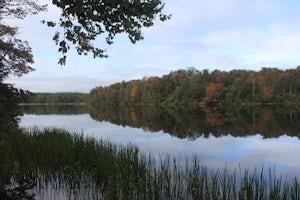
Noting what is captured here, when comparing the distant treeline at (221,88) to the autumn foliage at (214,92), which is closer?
the distant treeline at (221,88)

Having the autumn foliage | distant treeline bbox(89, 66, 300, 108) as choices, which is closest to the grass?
distant treeline bbox(89, 66, 300, 108)

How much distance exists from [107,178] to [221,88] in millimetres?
92421

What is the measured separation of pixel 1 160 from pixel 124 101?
13084cm

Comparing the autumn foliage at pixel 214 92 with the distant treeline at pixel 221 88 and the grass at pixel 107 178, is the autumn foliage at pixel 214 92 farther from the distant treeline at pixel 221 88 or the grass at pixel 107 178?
the grass at pixel 107 178

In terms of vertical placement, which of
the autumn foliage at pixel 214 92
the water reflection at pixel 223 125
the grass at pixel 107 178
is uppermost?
the autumn foliage at pixel 214 92

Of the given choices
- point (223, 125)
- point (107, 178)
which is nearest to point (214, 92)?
point (223, 125)

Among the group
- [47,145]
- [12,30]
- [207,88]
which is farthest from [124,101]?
[47,145]

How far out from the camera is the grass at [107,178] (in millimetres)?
7652

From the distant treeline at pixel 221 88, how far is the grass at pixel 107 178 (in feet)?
280

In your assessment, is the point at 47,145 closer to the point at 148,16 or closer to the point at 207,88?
the point at 148,16

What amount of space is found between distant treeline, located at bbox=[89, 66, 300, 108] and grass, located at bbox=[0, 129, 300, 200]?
85.3 m

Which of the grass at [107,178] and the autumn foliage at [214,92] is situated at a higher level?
the autumn foliage at [214,92]

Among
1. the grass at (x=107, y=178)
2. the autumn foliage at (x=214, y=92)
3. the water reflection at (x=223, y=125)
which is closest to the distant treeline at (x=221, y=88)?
the autumn foliage at (x=214, y=92)

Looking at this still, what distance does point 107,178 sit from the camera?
29.8 ft
